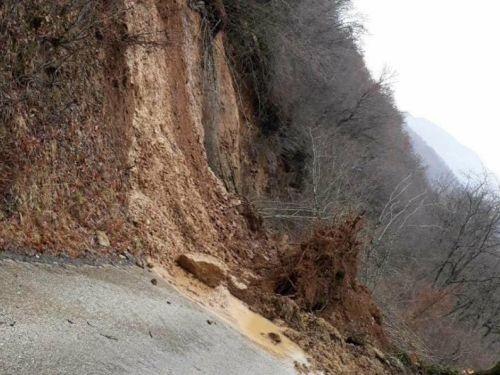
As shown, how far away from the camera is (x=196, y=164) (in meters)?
10.3

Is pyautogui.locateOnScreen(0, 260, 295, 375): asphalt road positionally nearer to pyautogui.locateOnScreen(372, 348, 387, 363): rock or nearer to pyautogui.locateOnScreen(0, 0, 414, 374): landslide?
pyautogui.locateOnScreen(0, 0, 414, 374): landslide

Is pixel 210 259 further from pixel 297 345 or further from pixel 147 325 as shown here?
pixel 147 325

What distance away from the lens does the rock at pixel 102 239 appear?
6.14m

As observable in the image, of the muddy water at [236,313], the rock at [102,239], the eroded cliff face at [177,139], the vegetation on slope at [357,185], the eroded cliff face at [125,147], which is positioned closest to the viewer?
the eroded cliff face at [125,147]

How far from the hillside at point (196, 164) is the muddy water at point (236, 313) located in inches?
4.2

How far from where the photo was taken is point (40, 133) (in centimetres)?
582

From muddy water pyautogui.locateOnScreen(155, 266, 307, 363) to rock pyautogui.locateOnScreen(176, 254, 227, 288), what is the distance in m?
0.10

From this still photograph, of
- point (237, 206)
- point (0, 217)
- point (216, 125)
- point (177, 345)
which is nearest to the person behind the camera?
point (0, 217)

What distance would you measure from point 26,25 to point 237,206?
6381 mm

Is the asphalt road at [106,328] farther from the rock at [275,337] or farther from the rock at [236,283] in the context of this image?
the rock at [236,283]

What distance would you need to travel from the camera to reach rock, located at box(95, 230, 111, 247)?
614 cm

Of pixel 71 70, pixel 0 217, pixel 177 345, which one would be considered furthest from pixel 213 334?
pixel 71 70

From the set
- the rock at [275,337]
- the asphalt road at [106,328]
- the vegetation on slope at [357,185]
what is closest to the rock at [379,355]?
the vegetation on slope at [357,185]

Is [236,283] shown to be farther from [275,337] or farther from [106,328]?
[106,328]
